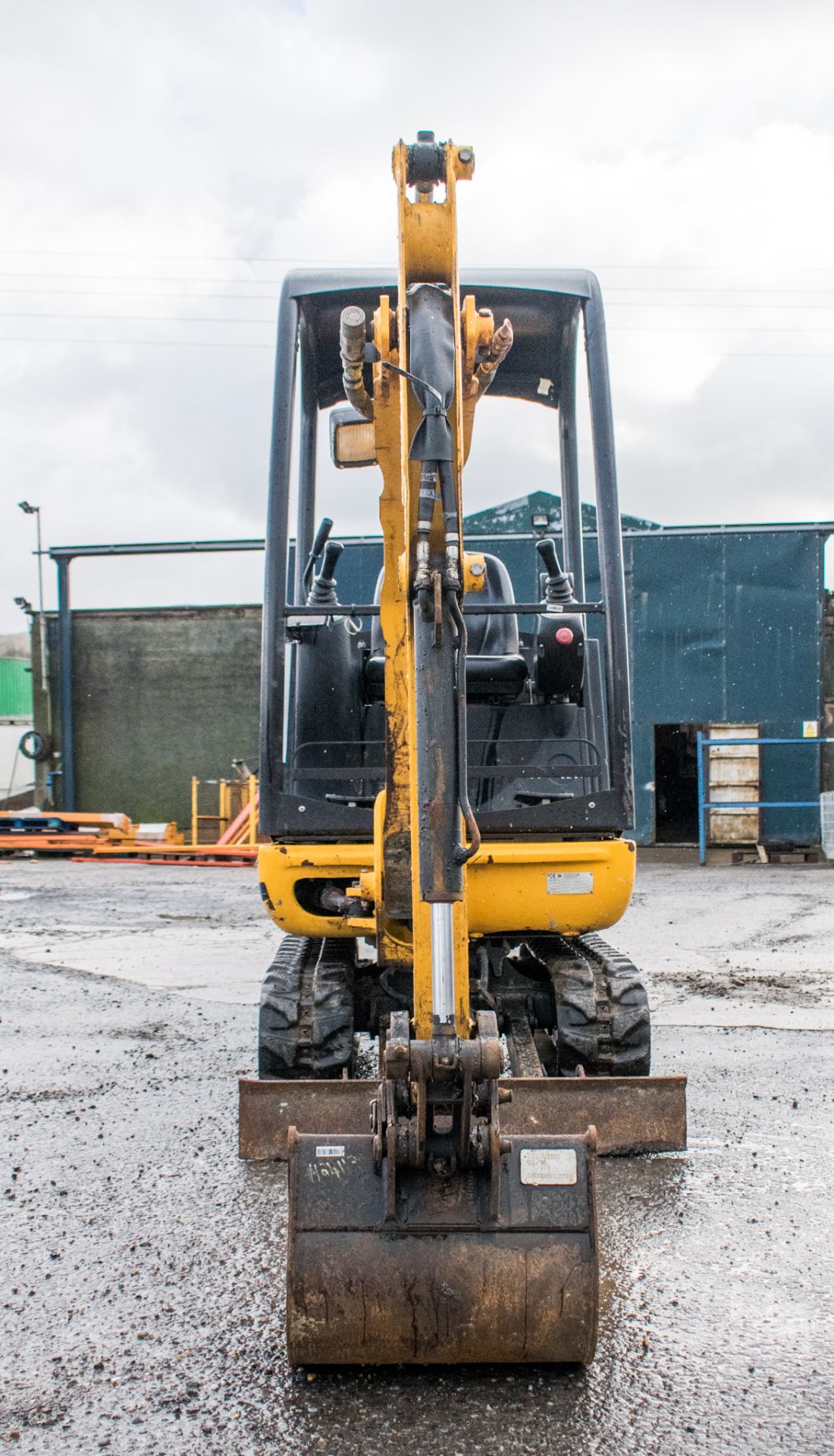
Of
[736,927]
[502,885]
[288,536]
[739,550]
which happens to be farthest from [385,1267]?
[739,550]

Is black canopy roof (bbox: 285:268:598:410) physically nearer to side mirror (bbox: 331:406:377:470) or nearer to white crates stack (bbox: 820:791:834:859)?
side mirror (bbox: 331:406:377:470)

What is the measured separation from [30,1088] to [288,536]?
2.67m

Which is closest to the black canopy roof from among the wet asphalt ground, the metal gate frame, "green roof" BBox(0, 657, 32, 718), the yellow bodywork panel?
the yellow bodywork panel

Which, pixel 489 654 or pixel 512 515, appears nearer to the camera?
pixel 489 654

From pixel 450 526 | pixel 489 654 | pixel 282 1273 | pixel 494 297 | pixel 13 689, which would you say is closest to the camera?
pixel 450 526

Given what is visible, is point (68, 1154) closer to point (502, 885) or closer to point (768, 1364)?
point (502, 885)

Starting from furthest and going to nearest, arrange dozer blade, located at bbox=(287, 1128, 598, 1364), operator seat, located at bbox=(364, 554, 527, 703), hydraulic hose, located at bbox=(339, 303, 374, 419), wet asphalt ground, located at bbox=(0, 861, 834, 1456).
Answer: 1. operator seat, located at bbox=(364, 554, 527, 703)
2. hydraulic hose, located at bbox=(339, 303, 374, 419)
3. dozer blade, located at bbox=(287, 1128, 598, 1364)
4. wet asphalt ground, located at bbox=(0, 861, 834, 1456)

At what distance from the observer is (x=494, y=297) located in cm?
477

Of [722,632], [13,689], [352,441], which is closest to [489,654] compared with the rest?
[352,441]

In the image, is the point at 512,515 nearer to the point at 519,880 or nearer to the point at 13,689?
the point at 519,880

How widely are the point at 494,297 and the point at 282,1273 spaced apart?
3533 millimetres

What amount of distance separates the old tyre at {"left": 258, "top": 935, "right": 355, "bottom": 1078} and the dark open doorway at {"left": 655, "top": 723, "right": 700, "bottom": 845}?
772 inches

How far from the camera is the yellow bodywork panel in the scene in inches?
169

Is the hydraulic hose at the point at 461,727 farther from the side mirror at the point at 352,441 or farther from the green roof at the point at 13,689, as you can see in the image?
the green roof at the point at 13,689
